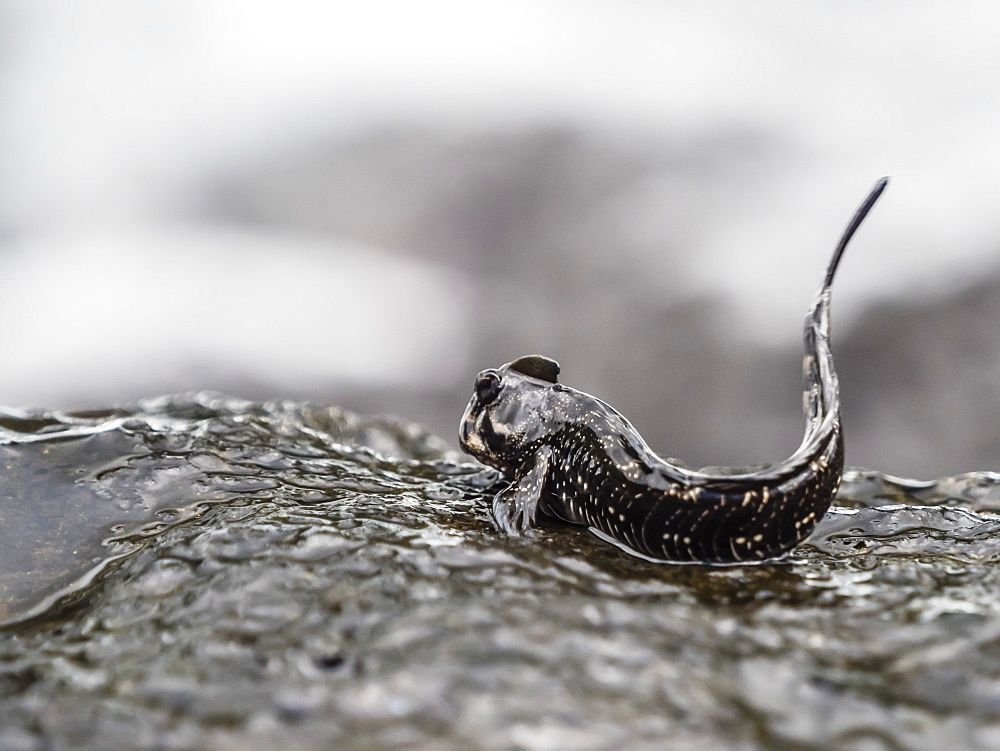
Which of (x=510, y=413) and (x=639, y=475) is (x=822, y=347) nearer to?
(x=639, y=475)

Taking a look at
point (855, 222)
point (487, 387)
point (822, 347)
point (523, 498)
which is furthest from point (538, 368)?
point (855, 222)

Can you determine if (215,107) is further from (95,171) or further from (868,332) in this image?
(868,332)

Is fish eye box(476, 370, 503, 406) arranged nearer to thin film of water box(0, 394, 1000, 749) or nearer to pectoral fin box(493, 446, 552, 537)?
pectoral fin box(493, 446, 552, 537)

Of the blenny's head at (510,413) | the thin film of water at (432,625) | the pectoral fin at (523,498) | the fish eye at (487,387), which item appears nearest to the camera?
the thin film of water at (432,625)

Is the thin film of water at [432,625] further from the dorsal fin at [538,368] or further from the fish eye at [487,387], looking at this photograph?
the dorsal fin at [538,368]

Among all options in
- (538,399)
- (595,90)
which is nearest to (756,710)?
(538,399)

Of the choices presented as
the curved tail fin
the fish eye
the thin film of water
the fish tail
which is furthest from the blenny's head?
the curved tail fin

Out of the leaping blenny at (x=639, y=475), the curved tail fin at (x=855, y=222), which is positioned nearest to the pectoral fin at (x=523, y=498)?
the leaping blenny at (x=639, y=475)
